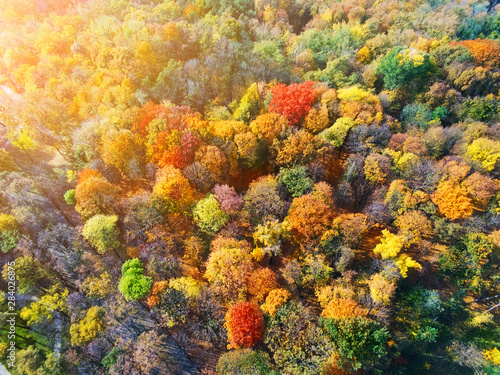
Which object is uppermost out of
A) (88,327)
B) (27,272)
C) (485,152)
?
(27,272)

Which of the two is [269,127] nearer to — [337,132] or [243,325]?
[337,132]

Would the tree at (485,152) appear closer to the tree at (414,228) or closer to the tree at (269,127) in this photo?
the tree at (414,228)

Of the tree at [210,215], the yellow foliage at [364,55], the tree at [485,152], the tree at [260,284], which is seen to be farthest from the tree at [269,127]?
the yellow foliage at [364,55]

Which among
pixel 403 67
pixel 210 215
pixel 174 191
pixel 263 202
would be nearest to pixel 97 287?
pixel 174 191

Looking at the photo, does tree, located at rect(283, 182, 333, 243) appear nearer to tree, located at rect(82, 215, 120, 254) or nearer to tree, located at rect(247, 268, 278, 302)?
tree, located at rect(247, 268, 278, 302)

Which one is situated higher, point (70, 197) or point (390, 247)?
point (70, 197)
